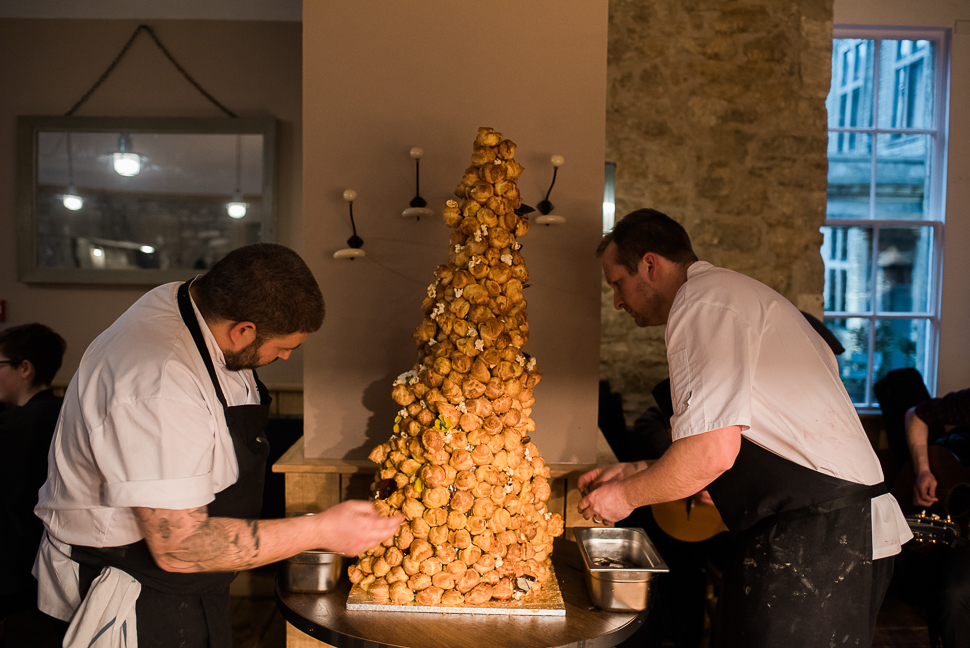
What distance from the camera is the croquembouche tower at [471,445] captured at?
5.05 feet

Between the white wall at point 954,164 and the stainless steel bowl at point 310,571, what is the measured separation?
14.9 feet

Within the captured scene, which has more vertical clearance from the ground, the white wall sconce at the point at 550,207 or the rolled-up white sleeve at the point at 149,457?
the white wall sconce at the point at 550,207

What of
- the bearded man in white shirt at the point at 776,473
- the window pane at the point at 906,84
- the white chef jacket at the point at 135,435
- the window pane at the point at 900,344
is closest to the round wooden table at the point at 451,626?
the bearded man in white shirt at the point at 776,473

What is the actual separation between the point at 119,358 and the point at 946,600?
10.1ft

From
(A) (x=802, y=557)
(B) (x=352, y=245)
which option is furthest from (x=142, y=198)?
(A) (x=802, y=557)

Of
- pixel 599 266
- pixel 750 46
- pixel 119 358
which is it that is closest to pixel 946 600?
pixel 599 266

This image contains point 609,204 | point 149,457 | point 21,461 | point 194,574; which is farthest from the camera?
point 609,204

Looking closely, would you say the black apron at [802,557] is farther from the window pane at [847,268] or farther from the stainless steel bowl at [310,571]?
the window pane at [847,268]

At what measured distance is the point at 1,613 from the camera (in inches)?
83.8

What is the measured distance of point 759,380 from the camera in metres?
1.53

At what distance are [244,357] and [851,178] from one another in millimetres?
4480

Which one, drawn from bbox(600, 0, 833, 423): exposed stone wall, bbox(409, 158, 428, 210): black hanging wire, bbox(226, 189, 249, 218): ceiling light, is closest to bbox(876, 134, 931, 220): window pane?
bbox(600, 0, 833, 423): exposed stone wall

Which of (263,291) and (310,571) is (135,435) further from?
(310,571)

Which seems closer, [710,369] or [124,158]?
[710,369]
